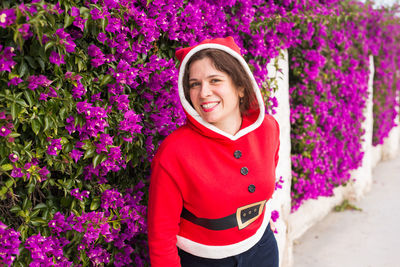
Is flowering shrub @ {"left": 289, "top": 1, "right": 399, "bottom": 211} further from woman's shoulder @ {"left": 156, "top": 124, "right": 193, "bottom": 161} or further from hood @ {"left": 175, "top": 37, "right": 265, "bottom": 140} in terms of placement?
woman's shoulder @ {"left": 156, "top": 124, "right": 193, "bottom": 161}

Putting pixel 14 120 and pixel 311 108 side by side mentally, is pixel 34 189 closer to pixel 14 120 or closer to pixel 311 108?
pixel 14 120

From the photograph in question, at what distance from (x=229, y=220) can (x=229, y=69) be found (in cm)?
68

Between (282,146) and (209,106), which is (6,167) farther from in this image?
(282,146)

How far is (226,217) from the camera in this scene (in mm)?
1612

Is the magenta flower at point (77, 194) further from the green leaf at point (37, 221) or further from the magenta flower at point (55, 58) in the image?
the magenta flower at point (55, 58)

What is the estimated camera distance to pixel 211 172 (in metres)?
1.56

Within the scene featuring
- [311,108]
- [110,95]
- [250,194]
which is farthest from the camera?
[311,108]

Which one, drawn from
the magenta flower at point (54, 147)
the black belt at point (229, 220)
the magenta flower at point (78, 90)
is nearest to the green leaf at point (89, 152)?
the magenta flower at point (54, 147)

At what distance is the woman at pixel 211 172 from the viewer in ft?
4.99

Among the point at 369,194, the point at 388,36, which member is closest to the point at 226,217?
the point at 369,194

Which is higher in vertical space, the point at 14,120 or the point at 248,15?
the point at 248,15

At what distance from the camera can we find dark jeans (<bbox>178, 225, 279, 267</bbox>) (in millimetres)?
1691

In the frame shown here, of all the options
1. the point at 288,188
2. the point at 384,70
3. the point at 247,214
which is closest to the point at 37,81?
the point at 247,214

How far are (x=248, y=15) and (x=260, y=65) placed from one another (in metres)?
0.47
